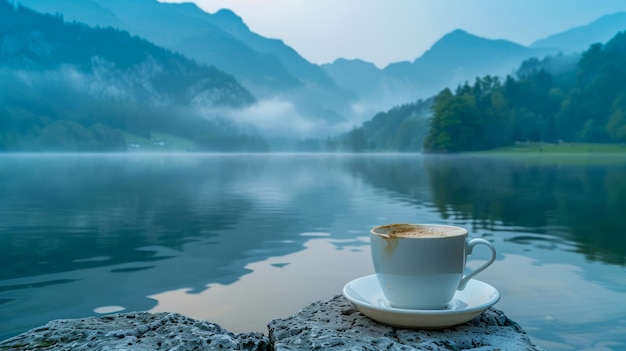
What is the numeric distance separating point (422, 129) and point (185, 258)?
577 feet

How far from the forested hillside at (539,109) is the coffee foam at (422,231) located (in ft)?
402

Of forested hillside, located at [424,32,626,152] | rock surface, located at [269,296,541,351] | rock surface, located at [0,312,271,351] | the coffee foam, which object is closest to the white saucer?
rock surface, located at [269,296,541,351]

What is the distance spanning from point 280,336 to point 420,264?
0.62 meters

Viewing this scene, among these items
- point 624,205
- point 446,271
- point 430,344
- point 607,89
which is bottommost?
point 624,205

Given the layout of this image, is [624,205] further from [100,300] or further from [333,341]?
[333,341]

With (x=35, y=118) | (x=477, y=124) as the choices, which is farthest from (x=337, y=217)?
(x=35, y=118)

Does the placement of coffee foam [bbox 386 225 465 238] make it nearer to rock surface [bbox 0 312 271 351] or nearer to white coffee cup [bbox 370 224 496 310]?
white coffee cup [bbox 370 224 496 310]

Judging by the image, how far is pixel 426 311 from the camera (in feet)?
6.29

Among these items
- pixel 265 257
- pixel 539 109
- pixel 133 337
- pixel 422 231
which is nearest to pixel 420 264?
pixel 422 231

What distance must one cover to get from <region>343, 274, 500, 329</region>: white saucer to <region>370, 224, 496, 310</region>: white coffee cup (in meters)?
0.08

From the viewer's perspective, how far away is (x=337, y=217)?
12.6 meters

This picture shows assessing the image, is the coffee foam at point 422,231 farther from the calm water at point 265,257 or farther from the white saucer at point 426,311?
the calm water at point 265,257

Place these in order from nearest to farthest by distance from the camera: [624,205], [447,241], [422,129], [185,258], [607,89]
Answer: [447,241], [185,258], [624,205], [607,89], [422,129]

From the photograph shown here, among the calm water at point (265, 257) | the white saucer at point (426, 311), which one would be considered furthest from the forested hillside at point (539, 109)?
the white saucer at point (426, 311)
